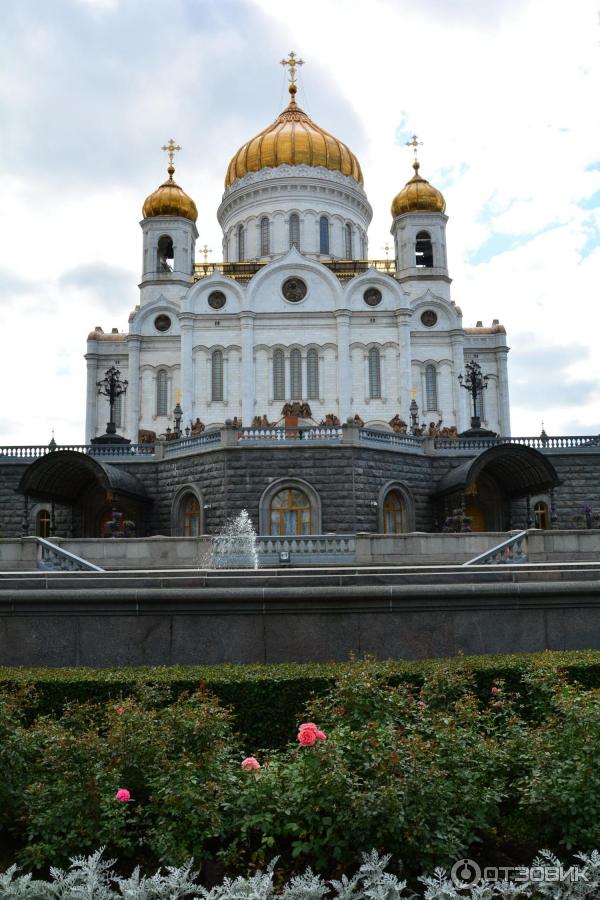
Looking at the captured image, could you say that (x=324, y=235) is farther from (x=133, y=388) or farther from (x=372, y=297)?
(x=133, y=388)

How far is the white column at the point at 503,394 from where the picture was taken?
50.6 metres

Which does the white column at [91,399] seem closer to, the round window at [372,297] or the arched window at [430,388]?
the round window at [372,297]

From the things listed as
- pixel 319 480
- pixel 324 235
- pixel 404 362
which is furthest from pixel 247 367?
pixel 319 480

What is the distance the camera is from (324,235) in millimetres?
54375

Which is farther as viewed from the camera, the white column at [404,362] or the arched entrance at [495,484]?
the white column at [404,362]

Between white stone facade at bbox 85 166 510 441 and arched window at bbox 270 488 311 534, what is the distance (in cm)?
1515

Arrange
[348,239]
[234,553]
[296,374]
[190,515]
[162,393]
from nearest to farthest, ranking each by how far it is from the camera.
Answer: [234,553], [190,515], [296,374], [162,393], [348,239]

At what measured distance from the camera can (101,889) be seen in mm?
5414

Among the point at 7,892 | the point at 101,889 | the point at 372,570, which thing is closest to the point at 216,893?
the point at 101,889

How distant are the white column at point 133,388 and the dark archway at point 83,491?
14.3 metres

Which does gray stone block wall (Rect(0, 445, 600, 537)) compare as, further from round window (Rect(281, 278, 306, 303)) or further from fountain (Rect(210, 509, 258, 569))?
round window (Rect(281, 278, 306, 303))

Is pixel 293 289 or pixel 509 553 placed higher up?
pixel 293 289

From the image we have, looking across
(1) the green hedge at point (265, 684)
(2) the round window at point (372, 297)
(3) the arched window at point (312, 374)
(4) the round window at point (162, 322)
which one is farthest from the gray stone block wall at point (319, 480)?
(1) the green hedge at point (265, 684)

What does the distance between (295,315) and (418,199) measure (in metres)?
13.1
